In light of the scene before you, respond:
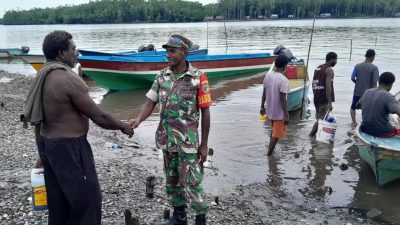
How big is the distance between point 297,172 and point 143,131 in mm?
4670

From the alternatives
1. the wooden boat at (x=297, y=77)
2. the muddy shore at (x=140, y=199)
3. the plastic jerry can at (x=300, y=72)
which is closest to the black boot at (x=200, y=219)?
the muddy shore at (x=140, y=199)

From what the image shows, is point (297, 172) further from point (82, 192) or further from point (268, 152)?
point (82, 192)

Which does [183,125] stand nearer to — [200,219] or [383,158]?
[200,219]

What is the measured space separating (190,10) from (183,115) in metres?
120

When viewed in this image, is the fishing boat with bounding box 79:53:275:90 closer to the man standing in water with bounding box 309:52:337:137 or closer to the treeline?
the man standing in water with bounding box 309:52:337:137

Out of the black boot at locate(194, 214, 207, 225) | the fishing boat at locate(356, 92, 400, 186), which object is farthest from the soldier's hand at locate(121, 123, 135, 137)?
the fishing boat at locate(356, 92, 400, 186)

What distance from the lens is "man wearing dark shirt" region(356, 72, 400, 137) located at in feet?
22.1

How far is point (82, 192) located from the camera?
3.55 metres

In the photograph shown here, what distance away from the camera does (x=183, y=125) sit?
4238 millimetres

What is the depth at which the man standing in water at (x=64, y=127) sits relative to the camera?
3.38 m

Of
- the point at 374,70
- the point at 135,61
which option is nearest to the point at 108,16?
the point at 135,61

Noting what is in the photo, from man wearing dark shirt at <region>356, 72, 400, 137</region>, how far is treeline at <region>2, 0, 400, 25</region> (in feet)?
290

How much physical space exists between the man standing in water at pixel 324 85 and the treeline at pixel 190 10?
86681 millimetres

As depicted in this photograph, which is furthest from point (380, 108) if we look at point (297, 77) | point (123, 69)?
point (123, 69)
